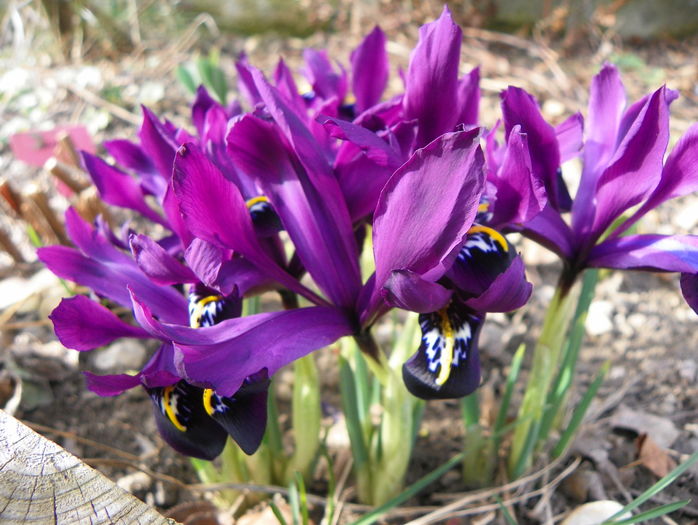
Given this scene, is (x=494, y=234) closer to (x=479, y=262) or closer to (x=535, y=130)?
(x=479, y=262)

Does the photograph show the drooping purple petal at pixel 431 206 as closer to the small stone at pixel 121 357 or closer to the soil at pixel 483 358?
the soil at pixel 483 358

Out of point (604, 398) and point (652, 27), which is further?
point (652, 27)

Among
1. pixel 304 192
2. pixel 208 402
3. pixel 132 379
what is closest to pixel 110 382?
pixel 132 379

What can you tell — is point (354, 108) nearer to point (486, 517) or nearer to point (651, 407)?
point (486, 517)

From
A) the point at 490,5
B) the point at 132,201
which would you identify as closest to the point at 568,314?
the point at 132,201

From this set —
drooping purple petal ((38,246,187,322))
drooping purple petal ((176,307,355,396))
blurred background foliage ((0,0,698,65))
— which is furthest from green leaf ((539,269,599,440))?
blurred background foliage ((0,0,698,65))

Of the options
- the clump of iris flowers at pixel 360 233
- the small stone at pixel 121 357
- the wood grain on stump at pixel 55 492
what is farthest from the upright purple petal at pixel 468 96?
the small stone at pixel 121 357
